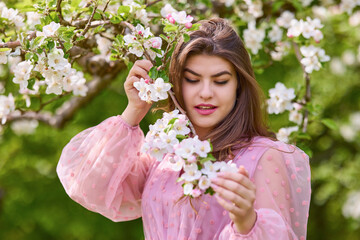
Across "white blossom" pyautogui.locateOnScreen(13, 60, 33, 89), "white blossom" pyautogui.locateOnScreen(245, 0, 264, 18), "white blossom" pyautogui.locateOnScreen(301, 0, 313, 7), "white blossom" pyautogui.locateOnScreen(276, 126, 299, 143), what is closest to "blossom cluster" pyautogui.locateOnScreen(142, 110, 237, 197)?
"white blossom" pyautogui.locateOnScreen(13, 60, 33, 89)

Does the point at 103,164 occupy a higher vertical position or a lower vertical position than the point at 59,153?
higher

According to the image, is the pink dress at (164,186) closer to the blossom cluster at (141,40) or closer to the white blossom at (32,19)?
the blossom cluster at (141,40)

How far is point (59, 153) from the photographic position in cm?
572

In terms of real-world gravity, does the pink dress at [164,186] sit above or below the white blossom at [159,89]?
below

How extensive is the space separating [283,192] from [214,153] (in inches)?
11.6

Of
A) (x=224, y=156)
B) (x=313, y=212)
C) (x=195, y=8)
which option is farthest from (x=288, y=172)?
(x=313, y=212)

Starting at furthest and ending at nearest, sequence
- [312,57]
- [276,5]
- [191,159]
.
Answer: [276,5] < [312,57] < [191,159]

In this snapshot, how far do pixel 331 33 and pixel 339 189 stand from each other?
6.41 ft

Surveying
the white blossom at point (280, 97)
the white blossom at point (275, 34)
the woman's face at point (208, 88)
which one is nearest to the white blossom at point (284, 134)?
the white blossom at point (280, 97)

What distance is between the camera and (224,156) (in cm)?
196

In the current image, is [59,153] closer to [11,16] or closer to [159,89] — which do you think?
[11,16]

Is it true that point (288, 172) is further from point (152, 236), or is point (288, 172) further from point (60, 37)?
point (60, 37)

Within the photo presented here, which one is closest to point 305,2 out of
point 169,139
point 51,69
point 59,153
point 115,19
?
point 115,19

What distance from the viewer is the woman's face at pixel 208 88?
1.94 metres
